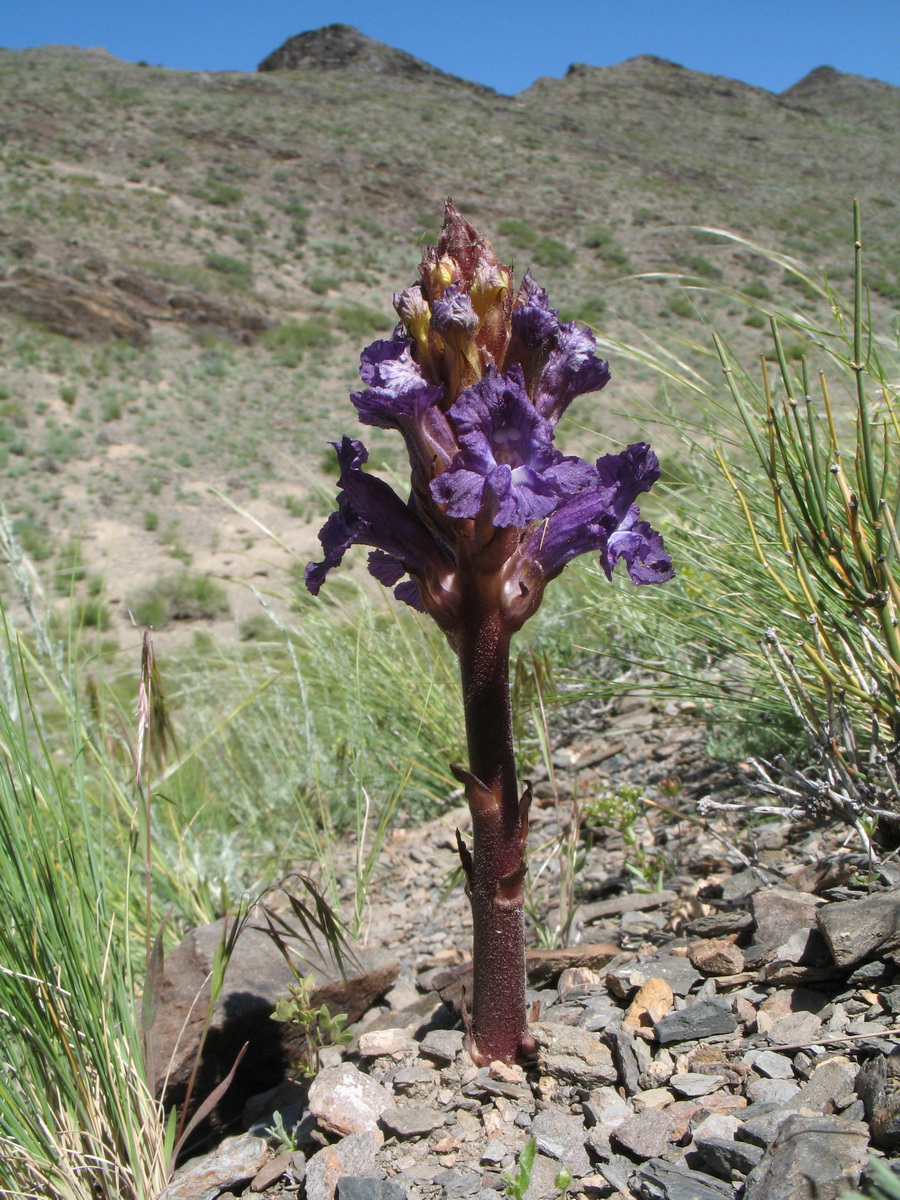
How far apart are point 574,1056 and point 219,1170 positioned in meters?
0.64

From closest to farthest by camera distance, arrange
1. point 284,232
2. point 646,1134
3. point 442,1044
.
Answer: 1. point 646,1134
2. point 442,1044
3. point 284,232

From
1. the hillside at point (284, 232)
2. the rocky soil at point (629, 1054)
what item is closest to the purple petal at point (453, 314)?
the rocky soil at point (629, 1054)

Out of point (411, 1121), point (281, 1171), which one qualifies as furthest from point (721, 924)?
point (281, 1171)

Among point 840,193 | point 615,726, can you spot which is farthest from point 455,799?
point 840,193

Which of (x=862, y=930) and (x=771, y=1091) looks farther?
(x=862, y=930)

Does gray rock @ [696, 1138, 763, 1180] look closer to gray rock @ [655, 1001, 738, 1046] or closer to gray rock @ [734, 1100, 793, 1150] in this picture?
gray rock @ [734, 1100, 793, 1150]

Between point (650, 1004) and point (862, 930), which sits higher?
point (862, 930)

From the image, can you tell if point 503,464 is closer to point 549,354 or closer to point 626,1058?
point 549,354

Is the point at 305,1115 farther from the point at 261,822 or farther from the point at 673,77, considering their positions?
the point at 673,77

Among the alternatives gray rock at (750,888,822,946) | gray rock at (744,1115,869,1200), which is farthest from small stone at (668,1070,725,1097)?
gray rock at (750,888,822,946)

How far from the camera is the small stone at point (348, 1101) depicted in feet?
4.84

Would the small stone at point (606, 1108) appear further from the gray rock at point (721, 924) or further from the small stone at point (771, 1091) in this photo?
the gray rock at point (721, 924)

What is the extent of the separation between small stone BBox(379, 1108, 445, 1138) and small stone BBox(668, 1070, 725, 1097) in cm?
39

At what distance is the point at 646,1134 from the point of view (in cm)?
128
